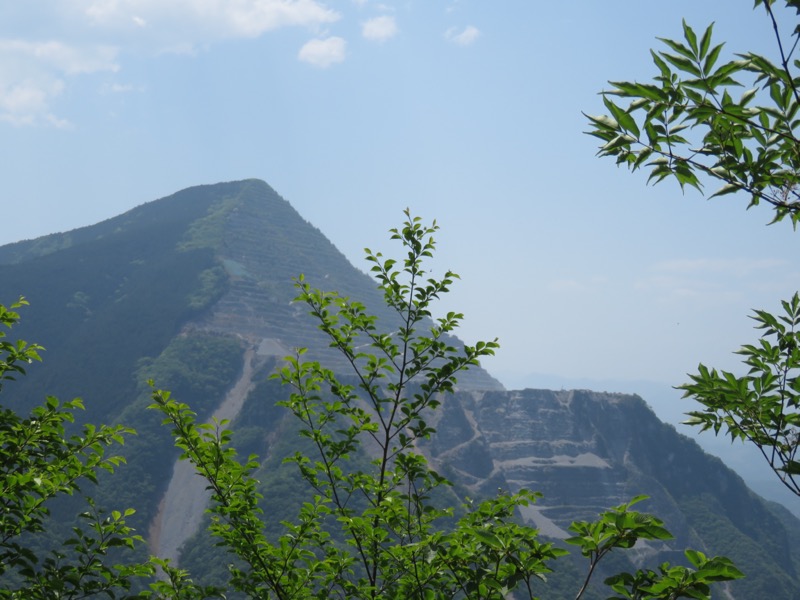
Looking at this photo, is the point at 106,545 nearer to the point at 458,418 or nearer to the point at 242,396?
the point at 242,396

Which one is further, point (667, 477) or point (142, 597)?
point (667, 477)

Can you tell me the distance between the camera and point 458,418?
198 metres

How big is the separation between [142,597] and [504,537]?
452cm

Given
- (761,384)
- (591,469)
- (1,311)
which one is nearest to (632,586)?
(761,384)

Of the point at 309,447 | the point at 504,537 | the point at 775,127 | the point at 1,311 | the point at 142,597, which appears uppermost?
the point at 775,127

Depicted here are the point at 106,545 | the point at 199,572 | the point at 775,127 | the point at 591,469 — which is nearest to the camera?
the point at 775,127

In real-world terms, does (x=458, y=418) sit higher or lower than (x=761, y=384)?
lower

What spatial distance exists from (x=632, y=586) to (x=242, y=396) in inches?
6863

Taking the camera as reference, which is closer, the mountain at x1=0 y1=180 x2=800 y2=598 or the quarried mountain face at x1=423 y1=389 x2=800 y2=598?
the mountain at x1=0 y1=180 x2=800 y2=598

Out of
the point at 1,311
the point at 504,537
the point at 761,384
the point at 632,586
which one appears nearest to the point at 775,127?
the point at 761,384

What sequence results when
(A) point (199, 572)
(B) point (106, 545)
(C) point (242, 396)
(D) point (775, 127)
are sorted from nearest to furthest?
(D) point (775, 127), (B) point (106, 545), (A) point (199, 572), (C) point (242, 396)

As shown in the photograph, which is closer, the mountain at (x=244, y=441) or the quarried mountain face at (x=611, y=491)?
the mountain at (x=244, y=441)

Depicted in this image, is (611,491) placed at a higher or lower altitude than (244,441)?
lower

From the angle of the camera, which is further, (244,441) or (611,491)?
(611,491)
